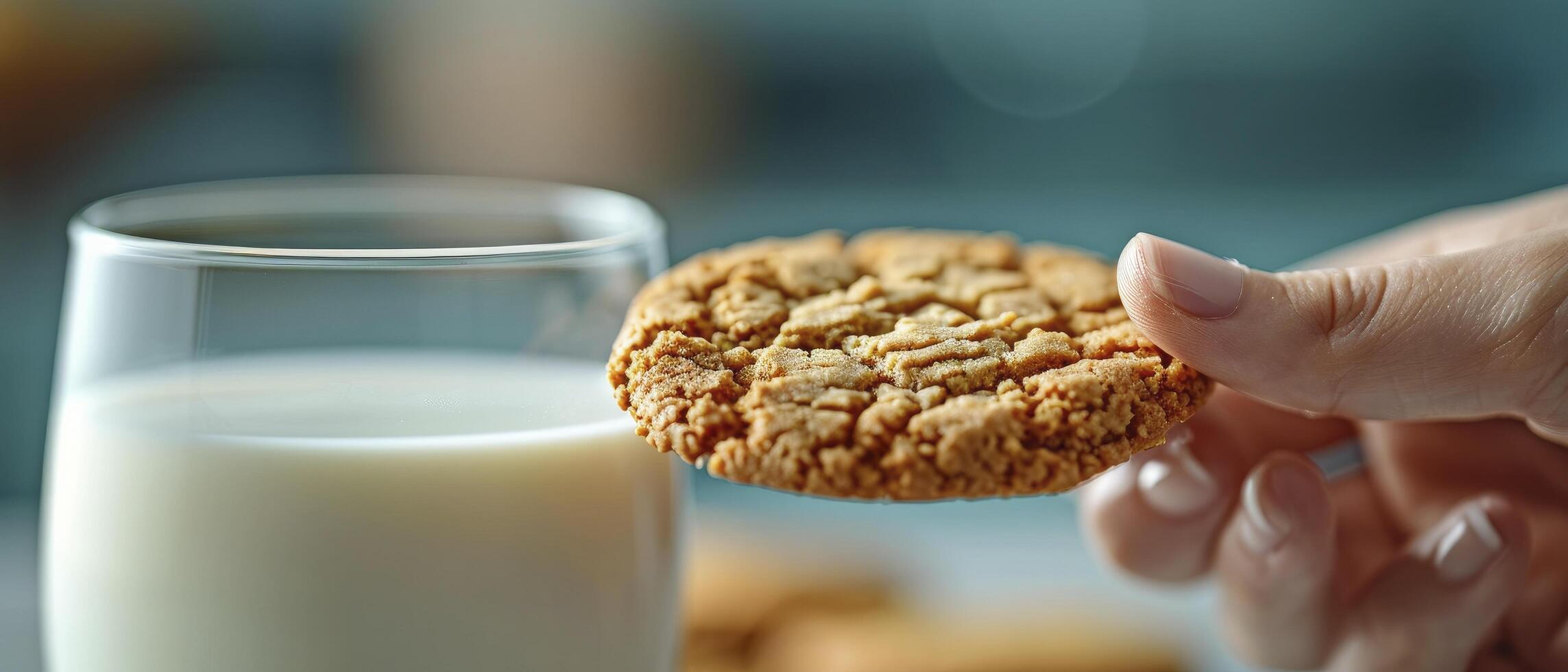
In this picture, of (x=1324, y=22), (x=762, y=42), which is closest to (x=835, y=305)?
(x=762, y=42)

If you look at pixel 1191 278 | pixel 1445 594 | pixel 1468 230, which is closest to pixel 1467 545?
pixel 1445 594

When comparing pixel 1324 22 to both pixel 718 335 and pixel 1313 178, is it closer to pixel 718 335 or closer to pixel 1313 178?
A: pixel 1313 178

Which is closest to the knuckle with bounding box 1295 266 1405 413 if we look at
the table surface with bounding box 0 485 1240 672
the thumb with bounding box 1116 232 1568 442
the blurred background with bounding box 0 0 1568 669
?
the thumb with bounding box 1116 232 1568 442

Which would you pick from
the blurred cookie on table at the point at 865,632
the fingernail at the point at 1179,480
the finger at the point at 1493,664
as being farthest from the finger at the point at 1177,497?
the blurred cookie on table at the point at 865,632

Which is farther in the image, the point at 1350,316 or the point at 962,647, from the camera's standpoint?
the point at 962,647

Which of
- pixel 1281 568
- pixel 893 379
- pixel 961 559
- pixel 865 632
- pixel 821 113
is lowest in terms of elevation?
pixel 961 559

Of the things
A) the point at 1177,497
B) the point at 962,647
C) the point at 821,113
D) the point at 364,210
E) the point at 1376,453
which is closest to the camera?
the point at 364,210

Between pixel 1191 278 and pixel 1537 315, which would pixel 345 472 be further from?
pixel 1537 315
